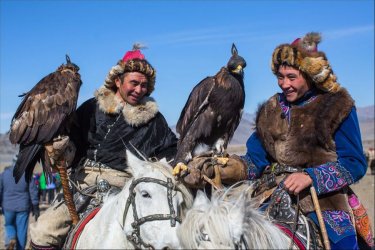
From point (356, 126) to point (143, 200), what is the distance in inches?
63.2

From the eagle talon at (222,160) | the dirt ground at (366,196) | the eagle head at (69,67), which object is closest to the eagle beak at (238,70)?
the eagle talon at (222,160)

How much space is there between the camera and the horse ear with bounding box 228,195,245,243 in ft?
10.2

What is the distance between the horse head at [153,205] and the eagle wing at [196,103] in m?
1.66

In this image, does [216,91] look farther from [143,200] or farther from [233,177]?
[143,200]

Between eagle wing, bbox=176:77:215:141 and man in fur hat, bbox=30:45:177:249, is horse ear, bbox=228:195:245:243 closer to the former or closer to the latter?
man in fur hat, bbox=30:45:177:249

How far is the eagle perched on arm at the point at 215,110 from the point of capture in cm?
527

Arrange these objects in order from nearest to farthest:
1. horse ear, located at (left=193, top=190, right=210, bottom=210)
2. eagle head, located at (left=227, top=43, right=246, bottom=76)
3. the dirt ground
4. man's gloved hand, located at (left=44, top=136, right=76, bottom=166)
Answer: horse ear, located at (left=193, top=190, right=210, bottom=210)
man's gloved hand, located at (left=44, top=136, right=76, bottom=166)
eagle head, located at (left=227, top=43, right=246, bottom=76)
the dirt ground

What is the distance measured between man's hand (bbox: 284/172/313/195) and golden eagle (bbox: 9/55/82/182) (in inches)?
76.6

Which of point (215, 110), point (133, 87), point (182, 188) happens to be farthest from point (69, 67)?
point (182, 188)

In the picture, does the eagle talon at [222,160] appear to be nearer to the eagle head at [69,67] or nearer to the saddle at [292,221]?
the saddle at [292,221]

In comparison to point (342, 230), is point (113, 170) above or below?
above

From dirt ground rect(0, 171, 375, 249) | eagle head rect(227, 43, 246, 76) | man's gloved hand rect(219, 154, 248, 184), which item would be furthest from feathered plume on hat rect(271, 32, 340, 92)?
dirt ground rect(0, 171, 375, 249)

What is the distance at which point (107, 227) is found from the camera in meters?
3.83


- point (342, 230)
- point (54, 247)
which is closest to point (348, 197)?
point (342, 230)
